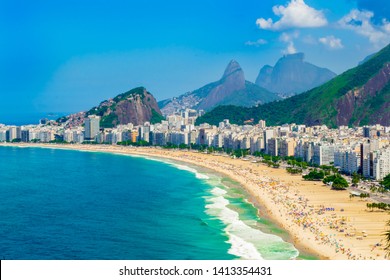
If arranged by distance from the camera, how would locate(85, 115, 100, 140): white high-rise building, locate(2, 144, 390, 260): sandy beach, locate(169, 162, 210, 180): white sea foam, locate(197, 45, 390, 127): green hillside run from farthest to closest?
locate(85, 115, 100, 140): white high-rise building
locate(197, 45, 390, 127): green hillside
locate(169, 162, 210, 180): white sea foam
locate(2, 144, 390, 260): sandy beach

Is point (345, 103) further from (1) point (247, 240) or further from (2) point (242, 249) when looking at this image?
(2) point (242, 249)

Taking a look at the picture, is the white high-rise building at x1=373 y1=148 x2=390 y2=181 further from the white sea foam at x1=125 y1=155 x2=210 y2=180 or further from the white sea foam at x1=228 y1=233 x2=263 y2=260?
the white sea foam at x1=228 y1=233 x2=263 y2=260

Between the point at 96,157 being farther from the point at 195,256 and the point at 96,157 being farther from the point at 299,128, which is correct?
the point at 195,256

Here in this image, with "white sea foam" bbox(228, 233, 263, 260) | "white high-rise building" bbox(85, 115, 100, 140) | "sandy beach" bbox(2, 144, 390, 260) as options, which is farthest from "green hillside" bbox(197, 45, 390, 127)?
"white sea foam" bbox(228, 233, 263, 260)

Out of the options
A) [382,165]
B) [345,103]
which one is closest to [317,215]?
[382,165]

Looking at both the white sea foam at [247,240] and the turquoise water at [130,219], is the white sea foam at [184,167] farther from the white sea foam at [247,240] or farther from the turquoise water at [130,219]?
the white sea foam at [247,240]
